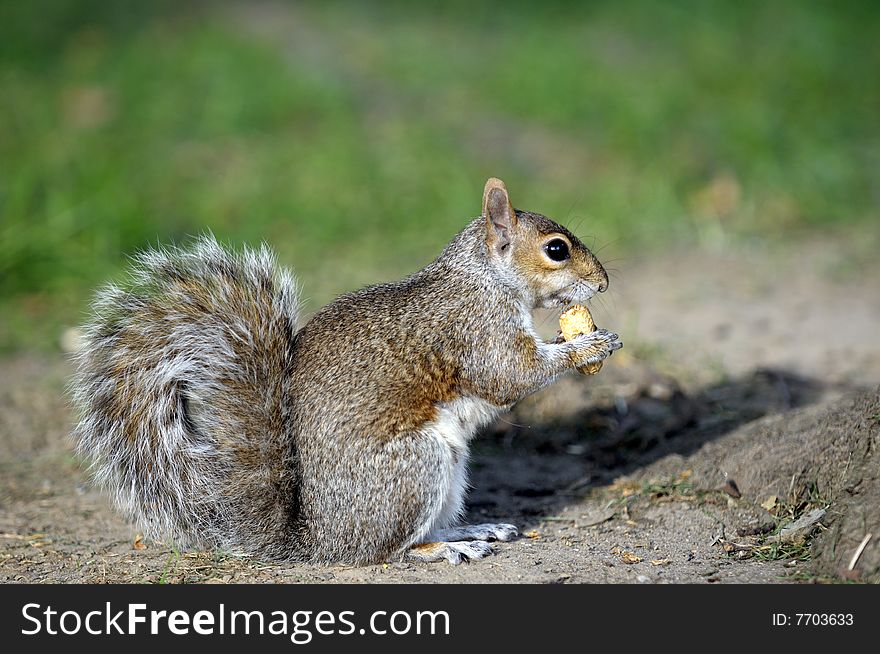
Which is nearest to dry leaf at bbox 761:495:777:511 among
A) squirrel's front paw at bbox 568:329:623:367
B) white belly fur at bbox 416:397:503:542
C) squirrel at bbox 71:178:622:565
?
squirrel's front paw at bbox 568:329:623:367

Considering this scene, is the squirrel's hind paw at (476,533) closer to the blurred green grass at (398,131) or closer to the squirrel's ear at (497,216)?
the squirrel's ear at (497,216)

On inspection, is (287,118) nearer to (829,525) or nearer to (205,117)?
(205,117)

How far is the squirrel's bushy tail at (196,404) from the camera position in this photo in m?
2.92

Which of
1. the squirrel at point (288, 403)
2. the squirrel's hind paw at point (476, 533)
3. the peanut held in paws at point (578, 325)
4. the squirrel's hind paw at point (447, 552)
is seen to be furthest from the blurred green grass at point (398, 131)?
the squirrel's hind paw at point (447, 552)

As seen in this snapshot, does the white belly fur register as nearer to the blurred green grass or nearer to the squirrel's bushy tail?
the squirrel's bushy tail

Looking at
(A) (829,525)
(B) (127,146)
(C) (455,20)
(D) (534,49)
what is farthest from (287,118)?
(A) (829,525)

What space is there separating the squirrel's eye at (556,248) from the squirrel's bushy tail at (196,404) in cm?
79

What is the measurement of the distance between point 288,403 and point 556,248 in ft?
2.97

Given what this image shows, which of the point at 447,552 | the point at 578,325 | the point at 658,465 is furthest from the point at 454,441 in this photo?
the point at 658,465

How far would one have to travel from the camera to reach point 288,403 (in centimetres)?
300

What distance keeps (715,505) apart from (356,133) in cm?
461

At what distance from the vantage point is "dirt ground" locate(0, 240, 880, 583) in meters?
2.92

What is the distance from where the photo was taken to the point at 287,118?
754cm

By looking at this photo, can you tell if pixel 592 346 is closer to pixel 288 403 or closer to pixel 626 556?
pixel 626 556
